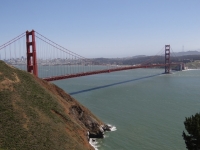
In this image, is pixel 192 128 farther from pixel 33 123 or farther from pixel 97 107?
pixel 97 107

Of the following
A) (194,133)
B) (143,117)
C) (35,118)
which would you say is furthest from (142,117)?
(194,133)

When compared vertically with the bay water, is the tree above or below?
above

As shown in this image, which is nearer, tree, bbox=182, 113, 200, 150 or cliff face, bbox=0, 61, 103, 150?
tree, bbox=182, 113, 200, 150

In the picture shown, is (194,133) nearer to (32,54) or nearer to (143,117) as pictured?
(143,117)

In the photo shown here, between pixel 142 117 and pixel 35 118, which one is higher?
pixel 35 118

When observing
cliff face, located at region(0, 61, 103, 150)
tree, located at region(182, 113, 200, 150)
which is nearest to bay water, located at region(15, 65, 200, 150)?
cliff face, located at region(0, 61, 103, 150)

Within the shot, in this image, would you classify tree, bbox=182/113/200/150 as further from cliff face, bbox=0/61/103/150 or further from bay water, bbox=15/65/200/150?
cliff face, bbox=0/61/103/150

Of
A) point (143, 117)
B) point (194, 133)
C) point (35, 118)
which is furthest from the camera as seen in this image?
point (143, 117)

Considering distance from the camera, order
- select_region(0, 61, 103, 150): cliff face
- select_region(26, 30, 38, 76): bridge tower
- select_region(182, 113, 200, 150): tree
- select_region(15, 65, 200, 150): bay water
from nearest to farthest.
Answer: select_region(182, 113, 200, 150): tree, select_region(0, 61, 103, 150): cliff face, select_region(15, 65, 200, 150): bay water, select_region(26, 30, 38, 76): bridge tower

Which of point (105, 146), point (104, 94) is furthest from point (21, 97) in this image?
point (104, 94)
